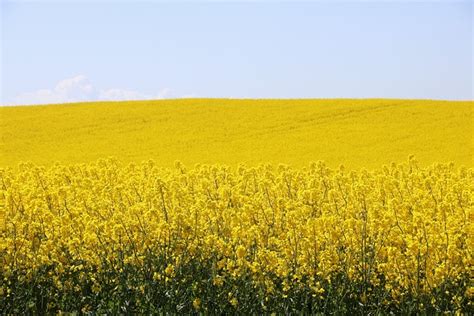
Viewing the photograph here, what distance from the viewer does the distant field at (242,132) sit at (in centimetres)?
2233

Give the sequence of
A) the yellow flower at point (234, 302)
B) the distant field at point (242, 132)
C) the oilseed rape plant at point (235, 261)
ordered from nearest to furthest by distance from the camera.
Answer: the yellow flower at point (234, 302) < the oilseed rape plant at point (235, 261) < the distant field at point (242, 132)

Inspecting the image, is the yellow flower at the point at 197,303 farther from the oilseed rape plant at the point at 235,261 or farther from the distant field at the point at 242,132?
the distant field at the point at 242,132

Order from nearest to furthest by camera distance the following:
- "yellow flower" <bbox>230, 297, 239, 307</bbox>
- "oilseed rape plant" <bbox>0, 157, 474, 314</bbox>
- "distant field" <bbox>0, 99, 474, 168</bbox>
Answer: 1. "yellow flower" <bbox>230, 297, 239, 307</bbox>
2. "oilseed rape plant" <bbox>0, 157, 474, 314</bbox>
3. "distant field" <bbox>0, 99, 474, 168</bbox>

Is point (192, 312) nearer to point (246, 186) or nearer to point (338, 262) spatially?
point (338, 262)

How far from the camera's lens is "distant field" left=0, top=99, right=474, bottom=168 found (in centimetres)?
2233

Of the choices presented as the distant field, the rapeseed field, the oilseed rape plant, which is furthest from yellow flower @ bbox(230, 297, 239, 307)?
the distant field

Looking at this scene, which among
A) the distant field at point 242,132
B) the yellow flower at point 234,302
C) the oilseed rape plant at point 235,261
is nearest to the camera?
the yellow flower at point 234,302

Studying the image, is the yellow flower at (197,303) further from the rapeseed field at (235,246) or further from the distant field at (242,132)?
the distant field at (242,132)

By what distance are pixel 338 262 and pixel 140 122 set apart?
24.1 m

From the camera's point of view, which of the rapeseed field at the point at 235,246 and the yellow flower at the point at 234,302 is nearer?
the yellow flower at the point at 234,302

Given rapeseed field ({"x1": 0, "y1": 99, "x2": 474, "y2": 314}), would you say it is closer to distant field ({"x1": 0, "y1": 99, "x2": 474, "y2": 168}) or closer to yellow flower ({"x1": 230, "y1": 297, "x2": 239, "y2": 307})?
yellow flower ({"x1": 230, "y1": 297, "x2": 239, "y2": 307})

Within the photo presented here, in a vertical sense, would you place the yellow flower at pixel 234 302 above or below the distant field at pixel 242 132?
below

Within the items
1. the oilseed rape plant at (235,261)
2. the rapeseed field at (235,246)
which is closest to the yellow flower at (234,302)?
the oilseed rape plant at (235,261)

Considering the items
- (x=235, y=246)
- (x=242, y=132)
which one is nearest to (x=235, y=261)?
(x=235, y=246)
